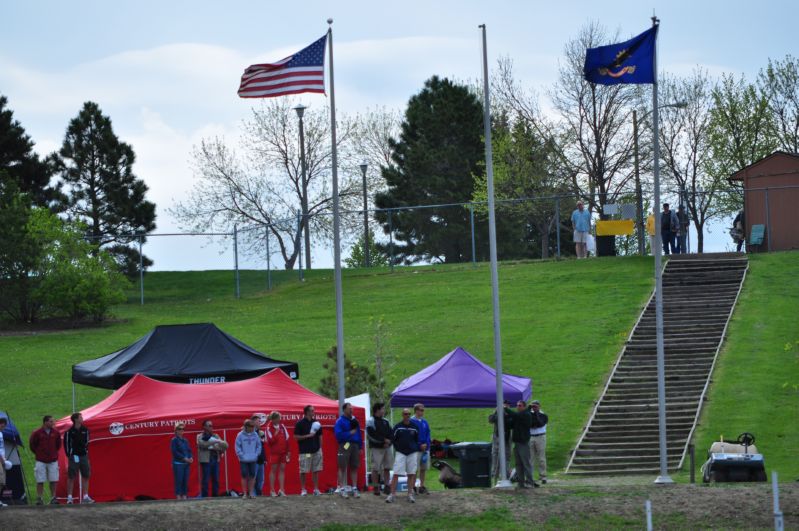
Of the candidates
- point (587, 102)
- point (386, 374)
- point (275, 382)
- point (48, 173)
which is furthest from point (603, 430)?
point (48, 173)

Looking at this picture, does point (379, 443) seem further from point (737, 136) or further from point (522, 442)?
point (737, 136)

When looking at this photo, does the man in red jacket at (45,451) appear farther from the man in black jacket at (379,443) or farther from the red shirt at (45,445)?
the man in black jacket at (379,443)

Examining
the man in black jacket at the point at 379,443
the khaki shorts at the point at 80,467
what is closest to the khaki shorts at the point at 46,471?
the khaki shorts at the point at 80,467

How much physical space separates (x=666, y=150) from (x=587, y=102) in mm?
9266

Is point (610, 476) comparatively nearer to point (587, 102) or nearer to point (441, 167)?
point (587, 102)

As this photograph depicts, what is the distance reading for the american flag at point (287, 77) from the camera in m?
21.8

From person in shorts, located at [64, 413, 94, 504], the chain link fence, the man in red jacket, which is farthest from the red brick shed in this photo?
the man in red jacket

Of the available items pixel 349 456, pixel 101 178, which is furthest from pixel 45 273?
pixel 349 456

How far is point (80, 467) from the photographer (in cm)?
2086

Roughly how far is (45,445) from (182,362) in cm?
558

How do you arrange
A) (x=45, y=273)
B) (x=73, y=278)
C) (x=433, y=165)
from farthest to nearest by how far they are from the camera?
(x=433, y=165), (x=45, y=273), (x=73, y=278)

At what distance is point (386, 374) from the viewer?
104 ft

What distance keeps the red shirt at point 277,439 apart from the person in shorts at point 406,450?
6.95 ft

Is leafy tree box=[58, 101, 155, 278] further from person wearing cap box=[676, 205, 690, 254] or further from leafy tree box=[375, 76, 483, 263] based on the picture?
person wearing cap box=[676, 205, 690, 254]
